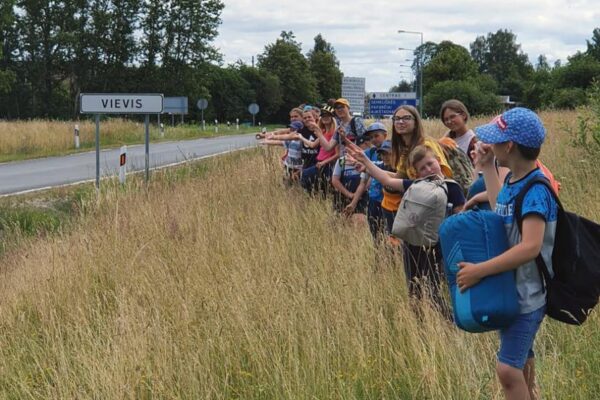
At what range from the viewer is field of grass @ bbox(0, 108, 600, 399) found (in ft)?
12.3

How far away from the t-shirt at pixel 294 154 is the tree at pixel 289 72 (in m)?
86.4

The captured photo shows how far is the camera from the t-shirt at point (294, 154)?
9.41 m

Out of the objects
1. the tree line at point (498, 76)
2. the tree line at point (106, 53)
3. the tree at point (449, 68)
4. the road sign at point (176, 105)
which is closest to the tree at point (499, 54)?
the tree line at point (498, 76)

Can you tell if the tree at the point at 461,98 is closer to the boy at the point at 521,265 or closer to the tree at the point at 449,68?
the tree at the point at 449,68

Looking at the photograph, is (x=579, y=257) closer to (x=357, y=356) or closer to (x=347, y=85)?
(x=357, y=356)

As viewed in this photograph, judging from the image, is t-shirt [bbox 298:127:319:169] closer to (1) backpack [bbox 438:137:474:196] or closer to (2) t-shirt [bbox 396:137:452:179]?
(1) backpack [bbox 438:137:474:196]

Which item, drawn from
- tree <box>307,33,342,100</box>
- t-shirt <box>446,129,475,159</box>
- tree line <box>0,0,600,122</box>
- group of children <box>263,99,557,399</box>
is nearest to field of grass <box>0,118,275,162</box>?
group of children <box>263,99,557,399</box>

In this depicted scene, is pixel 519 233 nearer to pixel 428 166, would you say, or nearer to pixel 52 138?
pixel 428 166

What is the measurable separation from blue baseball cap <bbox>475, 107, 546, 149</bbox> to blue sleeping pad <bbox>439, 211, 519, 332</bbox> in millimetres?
324

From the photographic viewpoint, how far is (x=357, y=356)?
3945 mm

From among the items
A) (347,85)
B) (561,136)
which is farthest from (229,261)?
(347,85)

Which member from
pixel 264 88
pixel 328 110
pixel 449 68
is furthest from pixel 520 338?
pixel 264 88

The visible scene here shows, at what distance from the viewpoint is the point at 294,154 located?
31.2 feet

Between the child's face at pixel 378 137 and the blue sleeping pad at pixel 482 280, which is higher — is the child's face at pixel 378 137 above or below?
above
